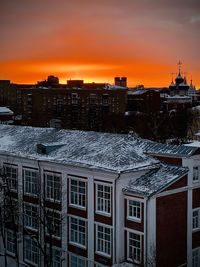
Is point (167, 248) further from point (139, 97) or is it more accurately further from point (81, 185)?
point (139, 97)

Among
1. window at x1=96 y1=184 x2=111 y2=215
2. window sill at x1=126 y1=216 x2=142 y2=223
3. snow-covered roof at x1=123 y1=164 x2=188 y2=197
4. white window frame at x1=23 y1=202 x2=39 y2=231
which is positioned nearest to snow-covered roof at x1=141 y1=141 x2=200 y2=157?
snow-covered roof at x1=123 y1=164 x2=188 y2=197

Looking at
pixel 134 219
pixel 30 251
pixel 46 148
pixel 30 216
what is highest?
pixel 46 148

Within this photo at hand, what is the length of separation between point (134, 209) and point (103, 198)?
199 cm

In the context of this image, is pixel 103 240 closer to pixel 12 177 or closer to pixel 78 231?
pixel 78 231

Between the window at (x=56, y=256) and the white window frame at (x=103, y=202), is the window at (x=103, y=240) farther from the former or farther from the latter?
the window at (x=56, y=256)

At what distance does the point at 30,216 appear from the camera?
31.7 metres

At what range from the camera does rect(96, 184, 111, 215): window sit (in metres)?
27.3

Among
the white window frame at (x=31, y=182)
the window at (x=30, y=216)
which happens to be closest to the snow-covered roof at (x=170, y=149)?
the white window frame at (x=31, y=182)

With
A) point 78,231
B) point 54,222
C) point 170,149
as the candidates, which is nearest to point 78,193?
point 78,231

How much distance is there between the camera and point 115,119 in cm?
8850

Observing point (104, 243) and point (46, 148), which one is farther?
point (46, 148)

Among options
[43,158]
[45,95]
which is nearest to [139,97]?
[45,95]

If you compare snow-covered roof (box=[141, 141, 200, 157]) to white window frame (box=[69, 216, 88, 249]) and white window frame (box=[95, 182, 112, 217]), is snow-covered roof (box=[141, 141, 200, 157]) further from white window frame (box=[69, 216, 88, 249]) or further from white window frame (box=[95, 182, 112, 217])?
white window frame (box=[69, 216, 88, 249])

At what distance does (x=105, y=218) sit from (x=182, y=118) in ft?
201
